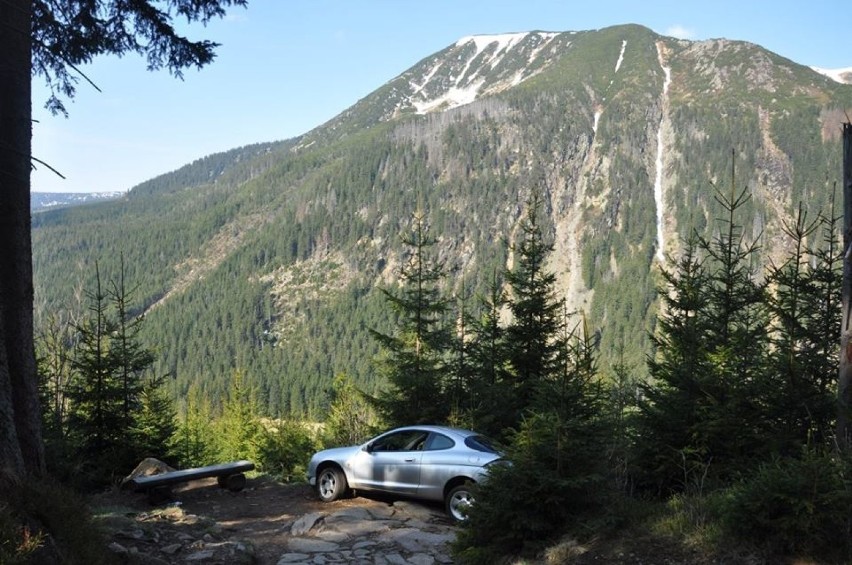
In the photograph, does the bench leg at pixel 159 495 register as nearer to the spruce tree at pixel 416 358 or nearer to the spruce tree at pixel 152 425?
the spruce tree at pixel 152 425

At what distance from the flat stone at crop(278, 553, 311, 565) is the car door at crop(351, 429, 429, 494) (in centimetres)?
286

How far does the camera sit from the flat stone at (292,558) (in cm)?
814

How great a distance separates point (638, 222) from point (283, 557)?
658 ft

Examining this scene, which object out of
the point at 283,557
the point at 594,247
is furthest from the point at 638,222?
the point at 283,557

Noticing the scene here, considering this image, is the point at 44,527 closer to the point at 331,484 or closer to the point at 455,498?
the point at 455,498

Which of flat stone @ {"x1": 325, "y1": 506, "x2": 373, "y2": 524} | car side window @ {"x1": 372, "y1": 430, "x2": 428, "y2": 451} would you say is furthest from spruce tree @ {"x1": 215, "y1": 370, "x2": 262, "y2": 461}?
flat stone @ {"x1": 325, "y1": 506, "x2": 373, "y2": 524}

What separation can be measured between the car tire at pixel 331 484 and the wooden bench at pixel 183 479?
2541 mm

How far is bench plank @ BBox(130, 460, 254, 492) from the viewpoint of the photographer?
12297 millimetres

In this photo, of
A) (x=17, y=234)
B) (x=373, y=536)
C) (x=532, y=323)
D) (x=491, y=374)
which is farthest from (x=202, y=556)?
(x=532, y=323)

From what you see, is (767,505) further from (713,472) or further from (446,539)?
(446,539)

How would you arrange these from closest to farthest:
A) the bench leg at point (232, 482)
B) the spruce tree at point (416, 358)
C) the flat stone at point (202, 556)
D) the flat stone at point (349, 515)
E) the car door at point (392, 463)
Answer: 1. the flat stone at point (202, 556)
2. the flat stone at point (349, 515)
3. the car door at point (392, 463)
4. the bench leg at point (232, 482)
5. the spruce tree at point (416, 358)

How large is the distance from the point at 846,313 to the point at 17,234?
1030cm

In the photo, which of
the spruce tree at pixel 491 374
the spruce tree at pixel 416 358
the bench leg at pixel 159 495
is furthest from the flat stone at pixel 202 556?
the spruce tree at pixel 416 358

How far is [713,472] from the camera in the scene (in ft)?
30.2
